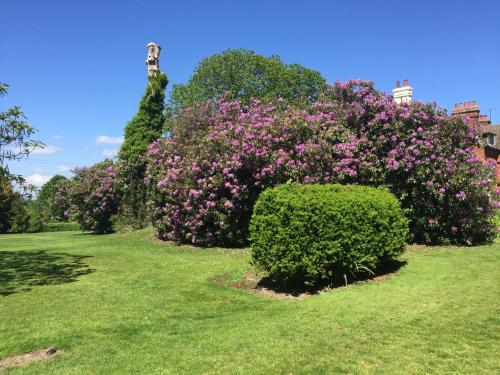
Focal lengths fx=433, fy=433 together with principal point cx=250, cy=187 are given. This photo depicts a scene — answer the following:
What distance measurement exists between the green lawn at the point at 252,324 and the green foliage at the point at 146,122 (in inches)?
585

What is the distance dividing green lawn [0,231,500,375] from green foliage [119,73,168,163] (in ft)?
48.7

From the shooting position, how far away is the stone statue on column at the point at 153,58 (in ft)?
79.0

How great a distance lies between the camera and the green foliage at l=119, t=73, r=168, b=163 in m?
23.5

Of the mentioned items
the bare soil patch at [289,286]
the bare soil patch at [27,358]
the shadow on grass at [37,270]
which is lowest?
the bare soil patch at [27,358]

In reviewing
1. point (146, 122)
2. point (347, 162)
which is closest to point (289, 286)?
point (347, 162)

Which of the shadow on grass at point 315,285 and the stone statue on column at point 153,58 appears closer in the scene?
the shadow on grass at point 315,285

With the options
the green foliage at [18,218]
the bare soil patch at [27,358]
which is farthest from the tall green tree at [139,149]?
the bare soil patch at [27,358]

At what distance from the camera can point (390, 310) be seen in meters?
5.81

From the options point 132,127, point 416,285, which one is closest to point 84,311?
point 416,285

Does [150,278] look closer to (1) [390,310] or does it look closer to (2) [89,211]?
(1) [390,310]

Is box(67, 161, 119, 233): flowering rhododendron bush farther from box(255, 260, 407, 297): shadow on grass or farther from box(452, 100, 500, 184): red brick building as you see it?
box(452, 100, 500, 184): red brick building

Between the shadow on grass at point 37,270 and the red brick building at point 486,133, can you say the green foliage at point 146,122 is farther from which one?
the red brick building at point 486,133

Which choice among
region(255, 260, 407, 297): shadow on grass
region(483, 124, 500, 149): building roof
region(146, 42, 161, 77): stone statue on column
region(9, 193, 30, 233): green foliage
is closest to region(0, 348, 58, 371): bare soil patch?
region(255, 260, 407, 297): shadow on grass

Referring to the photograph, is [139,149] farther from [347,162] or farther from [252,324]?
[252,324]
